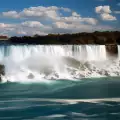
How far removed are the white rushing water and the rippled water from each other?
5.03 meters

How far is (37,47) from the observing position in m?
39.9

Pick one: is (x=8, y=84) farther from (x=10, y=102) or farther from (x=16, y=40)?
(x=16, y=40)

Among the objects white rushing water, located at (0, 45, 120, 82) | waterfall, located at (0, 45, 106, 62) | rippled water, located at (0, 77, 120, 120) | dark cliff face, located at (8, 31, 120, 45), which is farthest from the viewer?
dark cliff face, located at (8, 31, 120, 45)

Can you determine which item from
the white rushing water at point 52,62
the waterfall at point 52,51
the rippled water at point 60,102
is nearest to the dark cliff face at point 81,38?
the waterfall at point 52,51

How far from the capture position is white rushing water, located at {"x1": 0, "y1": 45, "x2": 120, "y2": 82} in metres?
35.5

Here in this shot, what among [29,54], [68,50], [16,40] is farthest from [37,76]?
[16,40]

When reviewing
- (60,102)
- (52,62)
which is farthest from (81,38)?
(60,102)

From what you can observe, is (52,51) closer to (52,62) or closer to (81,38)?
(52,62)

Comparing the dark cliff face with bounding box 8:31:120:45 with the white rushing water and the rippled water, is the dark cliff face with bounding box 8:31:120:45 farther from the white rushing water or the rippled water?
the rippled water

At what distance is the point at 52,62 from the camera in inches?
1540

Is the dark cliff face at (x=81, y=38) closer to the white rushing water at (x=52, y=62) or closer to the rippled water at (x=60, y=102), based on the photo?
the white rushing water at (x=52, y=62)

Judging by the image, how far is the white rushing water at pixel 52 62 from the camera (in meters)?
35.5

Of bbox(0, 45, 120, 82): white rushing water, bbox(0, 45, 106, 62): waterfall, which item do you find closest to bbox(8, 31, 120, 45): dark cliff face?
bbox(0, 45, 106, 62): waterfall

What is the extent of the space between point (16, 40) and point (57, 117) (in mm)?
48289
